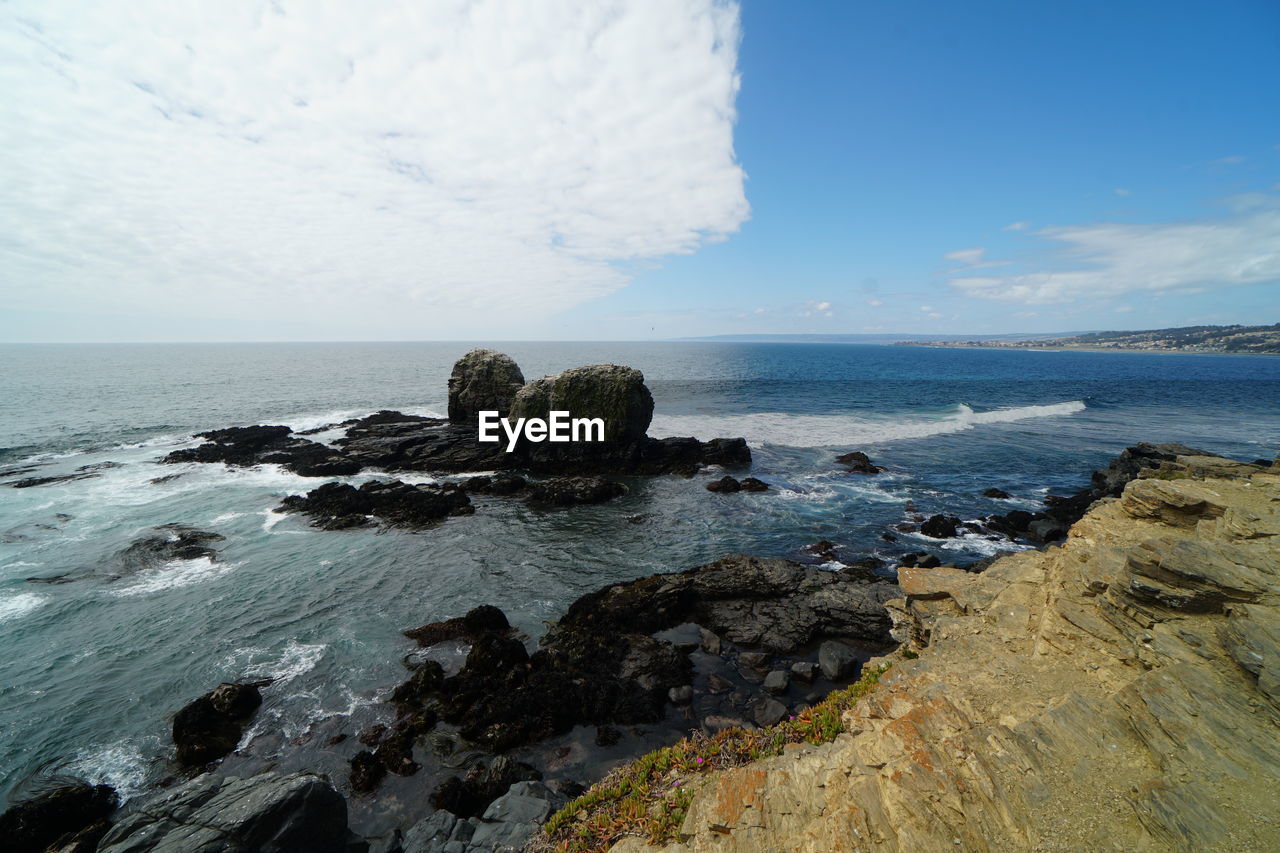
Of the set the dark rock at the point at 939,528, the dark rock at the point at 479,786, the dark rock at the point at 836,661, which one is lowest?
the dark rock at the point at 479,786

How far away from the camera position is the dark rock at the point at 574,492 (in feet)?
101

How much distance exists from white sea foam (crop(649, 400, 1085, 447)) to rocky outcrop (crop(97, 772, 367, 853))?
40.1 meters

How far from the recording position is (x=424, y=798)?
1123 centimetres

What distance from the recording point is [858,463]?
121 feet

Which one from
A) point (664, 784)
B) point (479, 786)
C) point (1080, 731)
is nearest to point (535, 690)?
point (479, 786)

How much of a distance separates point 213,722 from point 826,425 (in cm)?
5331

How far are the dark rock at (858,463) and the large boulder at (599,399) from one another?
53.2 feet

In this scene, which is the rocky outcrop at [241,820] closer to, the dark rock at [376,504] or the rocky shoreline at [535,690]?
the rocky shoreline at [535,690]

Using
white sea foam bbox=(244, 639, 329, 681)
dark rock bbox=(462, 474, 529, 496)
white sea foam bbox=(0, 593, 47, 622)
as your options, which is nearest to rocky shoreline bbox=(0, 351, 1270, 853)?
white sea foam bbox=(244, 639, 329, 681)

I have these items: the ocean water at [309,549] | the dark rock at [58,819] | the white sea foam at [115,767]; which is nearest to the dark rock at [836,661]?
the ocean water at [309,549]

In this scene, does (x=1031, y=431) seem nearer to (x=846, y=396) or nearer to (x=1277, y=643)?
(x=846, y=396)

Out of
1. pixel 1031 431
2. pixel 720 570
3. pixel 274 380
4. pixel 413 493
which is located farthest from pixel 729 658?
pixel 274 380

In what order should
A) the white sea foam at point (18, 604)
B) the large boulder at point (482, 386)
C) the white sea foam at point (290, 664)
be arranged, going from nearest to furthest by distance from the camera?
the white sea foam at point (290, 664), the white sea foam at point (18, 604), the large boulder at point (482, 386)

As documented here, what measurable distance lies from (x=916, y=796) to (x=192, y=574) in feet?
89.9
